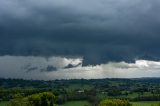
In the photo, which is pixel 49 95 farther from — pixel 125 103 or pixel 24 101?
pixel 125 103

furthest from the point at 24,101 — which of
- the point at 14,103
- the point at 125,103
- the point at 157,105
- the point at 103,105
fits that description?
the point at 157,105

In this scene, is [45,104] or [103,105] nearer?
[103,105]

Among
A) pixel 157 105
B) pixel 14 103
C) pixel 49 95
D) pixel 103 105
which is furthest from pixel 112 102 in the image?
pixel 14 103

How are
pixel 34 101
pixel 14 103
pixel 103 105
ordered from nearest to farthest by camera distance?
pixel 14 103, pixel 103 105, pixel 34 101

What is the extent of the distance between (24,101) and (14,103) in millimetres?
6675

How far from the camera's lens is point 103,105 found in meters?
124

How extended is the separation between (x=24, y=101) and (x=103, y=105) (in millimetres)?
30618

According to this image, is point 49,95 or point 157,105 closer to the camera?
point 157,105

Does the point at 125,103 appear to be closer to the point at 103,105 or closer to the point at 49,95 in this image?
the point at 103,105

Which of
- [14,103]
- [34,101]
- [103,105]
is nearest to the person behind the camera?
[14,103]

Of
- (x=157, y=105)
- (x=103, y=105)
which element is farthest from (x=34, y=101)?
(x=157, y=105)

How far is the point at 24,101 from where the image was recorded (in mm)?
119500

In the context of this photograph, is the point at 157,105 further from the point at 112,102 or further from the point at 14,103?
the point at 14,103

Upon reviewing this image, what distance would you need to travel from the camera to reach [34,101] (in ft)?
441
